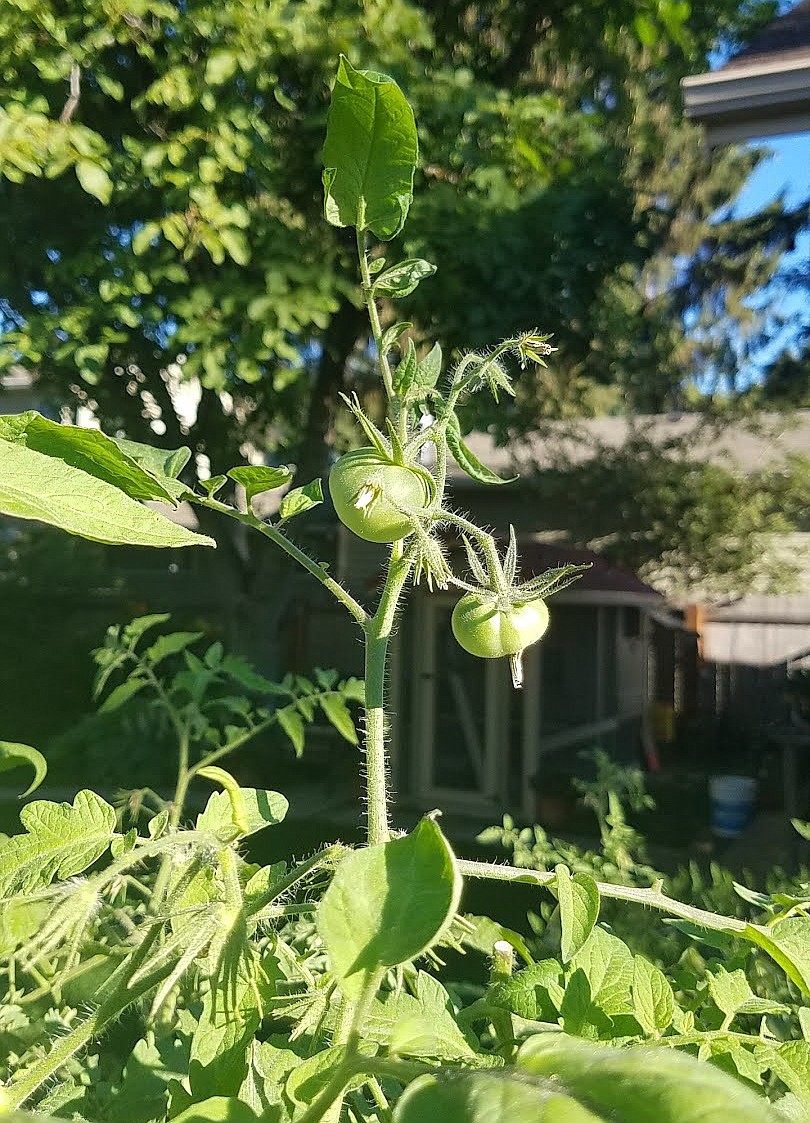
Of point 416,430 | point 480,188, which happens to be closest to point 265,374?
point 480,188

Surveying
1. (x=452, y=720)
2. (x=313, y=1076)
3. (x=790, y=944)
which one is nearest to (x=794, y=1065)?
(x=790, y=944)

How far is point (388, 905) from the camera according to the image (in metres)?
0.41

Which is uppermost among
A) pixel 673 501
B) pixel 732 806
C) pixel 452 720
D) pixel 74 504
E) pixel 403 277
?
pixel 673 501

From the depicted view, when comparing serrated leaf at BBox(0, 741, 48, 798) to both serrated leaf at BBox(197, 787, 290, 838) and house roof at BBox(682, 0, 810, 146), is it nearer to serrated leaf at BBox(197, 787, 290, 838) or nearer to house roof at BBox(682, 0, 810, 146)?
serrated leaf at BBox(197, 787, 290, 838)

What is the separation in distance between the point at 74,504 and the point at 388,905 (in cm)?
27

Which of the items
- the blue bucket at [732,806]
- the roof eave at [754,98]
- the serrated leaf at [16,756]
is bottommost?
the blue bucket at [732,806]

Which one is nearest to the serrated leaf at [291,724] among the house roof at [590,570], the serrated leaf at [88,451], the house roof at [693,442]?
the serrated leaf at [88,451]

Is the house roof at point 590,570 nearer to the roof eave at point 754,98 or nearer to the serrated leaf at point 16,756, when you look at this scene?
the roof eave at point 754,98

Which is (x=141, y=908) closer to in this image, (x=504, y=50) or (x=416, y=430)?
(x=416, y=430)

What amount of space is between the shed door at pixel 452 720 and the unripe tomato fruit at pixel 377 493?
6.62 metres

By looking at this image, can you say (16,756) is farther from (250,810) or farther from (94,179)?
(94,179)

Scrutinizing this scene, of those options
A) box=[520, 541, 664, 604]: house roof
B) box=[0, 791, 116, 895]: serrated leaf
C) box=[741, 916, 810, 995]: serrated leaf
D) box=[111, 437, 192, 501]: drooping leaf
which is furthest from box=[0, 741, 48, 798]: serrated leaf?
box=[520, 541, 664, 604]: house roof

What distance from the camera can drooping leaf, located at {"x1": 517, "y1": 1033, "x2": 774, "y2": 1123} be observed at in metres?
0.32

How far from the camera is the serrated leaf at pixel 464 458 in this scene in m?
0.73
